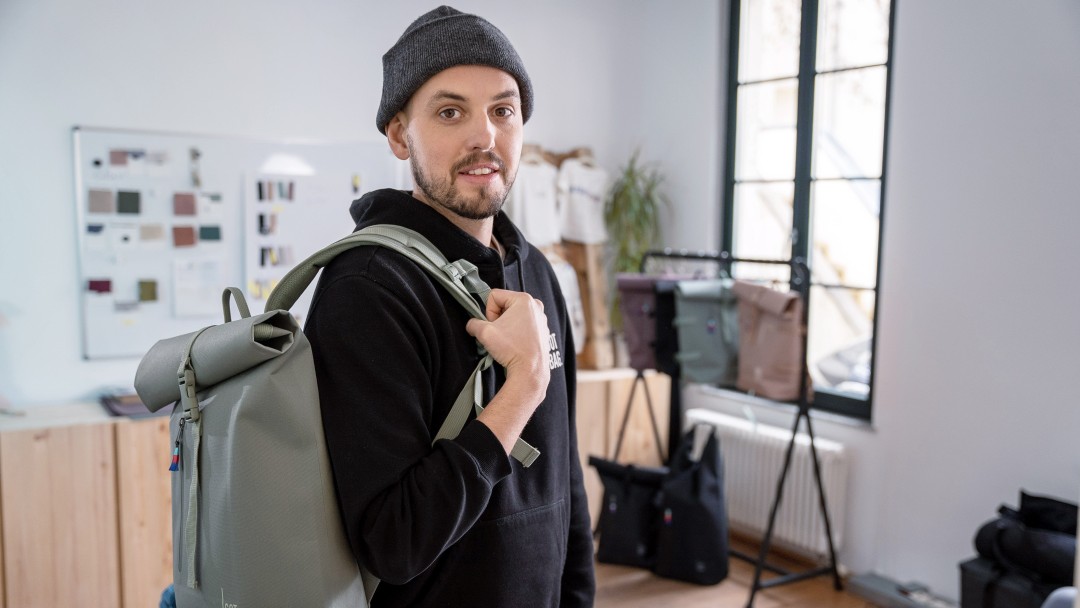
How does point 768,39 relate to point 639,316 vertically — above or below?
above

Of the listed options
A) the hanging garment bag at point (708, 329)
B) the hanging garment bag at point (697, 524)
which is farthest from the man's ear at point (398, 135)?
the hanging garment bag at point (697, 524)

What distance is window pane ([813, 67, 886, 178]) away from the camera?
3674 millimetres

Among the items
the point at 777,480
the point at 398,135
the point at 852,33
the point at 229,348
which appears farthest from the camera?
the point at 777,480

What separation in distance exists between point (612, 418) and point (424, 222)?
10.5 ft

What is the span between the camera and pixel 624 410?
4.35 metres

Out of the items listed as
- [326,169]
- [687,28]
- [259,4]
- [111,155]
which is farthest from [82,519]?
[687,28]

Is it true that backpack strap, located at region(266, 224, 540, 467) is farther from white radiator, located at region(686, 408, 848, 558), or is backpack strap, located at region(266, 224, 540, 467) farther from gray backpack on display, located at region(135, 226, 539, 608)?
white radiator, located at region(686, 408, 848, 558)

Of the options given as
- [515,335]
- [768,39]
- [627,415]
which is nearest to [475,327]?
[515,335]

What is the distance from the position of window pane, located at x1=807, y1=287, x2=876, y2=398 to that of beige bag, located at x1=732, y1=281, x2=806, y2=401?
0.36 metres

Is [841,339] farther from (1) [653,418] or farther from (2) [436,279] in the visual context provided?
(2) [436,279]

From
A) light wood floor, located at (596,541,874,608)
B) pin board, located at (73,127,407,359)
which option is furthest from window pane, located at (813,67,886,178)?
pin board, located at (73,127,407,359)

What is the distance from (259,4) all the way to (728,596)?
127 inches

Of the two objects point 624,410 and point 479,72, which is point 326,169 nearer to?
point 624,410

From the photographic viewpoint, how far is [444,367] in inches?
44.3
